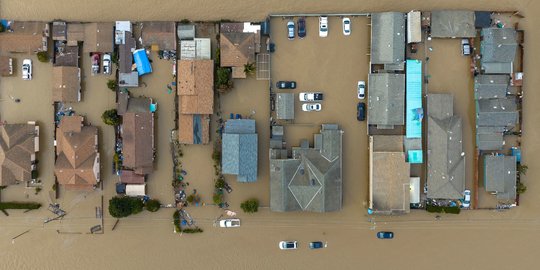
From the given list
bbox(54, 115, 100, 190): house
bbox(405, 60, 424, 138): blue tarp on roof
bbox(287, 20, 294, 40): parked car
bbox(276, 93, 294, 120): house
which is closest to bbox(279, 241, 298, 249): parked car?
bbox(276, 93, 294, 120): house

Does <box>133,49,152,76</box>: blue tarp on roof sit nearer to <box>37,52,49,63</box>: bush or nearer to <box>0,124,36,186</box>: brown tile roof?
<box>37,52,49,63</box>: bush

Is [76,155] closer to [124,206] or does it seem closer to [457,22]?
[124,206]

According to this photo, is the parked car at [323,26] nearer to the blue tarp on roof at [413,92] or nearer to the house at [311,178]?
the blue tarp on roof at [413,92]

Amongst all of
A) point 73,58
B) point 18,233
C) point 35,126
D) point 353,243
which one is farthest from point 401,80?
point 18,233

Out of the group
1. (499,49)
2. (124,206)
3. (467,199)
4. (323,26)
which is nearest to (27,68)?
(124,206)

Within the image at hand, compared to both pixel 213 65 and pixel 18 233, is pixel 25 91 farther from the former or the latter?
pixel 213 65

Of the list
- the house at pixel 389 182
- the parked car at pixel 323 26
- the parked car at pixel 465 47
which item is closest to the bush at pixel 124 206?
the house at pixel 389 182
